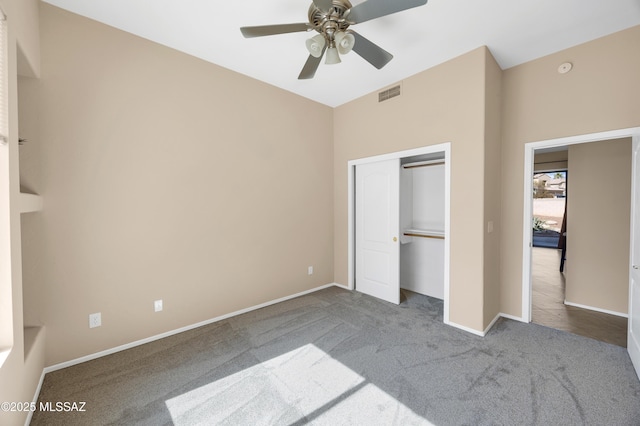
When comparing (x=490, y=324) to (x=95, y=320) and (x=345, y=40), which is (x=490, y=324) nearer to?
(x=345, y=40)

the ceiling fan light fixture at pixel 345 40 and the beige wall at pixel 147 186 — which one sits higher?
the ceiling fan light fixture at pixel 345 40

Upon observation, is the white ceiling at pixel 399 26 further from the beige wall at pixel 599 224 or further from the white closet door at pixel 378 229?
the beige wall at pixel 599 224

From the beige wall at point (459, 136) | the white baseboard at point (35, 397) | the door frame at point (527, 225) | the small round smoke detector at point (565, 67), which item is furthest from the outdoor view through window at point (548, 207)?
the white baseboard at point (35, 397)

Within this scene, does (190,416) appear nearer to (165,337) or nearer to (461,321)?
(165,337)

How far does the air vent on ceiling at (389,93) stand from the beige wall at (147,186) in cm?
123

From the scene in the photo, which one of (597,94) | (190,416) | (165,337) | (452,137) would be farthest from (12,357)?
(597,94)

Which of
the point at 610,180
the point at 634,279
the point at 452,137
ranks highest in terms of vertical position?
the point at 452,137

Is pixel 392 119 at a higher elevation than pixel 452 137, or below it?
higher

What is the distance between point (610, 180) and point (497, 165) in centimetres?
154

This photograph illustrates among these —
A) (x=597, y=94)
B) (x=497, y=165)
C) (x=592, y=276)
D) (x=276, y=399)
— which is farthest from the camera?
(x=592, y=276)

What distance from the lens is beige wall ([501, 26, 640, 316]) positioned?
2.49 meters

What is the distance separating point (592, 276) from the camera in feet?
11.2

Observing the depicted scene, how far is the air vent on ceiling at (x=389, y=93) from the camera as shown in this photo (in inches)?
138

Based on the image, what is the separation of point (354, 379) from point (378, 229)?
7.21ft
